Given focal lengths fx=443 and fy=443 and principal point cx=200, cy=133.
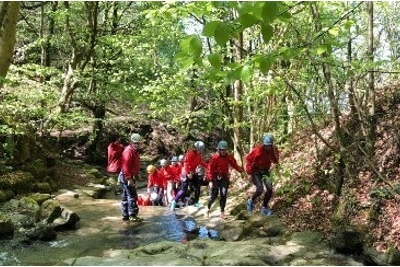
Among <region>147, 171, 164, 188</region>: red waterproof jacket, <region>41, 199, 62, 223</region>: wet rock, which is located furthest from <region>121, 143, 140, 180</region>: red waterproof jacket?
<region>147, 171, 164, 188</region>: red waterproof jacket

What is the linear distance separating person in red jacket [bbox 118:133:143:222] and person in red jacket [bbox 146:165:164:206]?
4.15 m

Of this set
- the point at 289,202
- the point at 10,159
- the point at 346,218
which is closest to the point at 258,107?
the point at 289,202

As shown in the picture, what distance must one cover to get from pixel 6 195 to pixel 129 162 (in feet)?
13.3

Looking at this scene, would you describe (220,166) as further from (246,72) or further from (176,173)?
(246,72)

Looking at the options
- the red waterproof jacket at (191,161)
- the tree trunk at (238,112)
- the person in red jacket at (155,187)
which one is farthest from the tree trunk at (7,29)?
the person in red jacket at (155,187)

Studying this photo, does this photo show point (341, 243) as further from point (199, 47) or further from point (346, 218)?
point (199, 47)

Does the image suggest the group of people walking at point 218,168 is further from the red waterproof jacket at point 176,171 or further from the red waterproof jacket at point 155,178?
the red waterproof jacket at point 155,178

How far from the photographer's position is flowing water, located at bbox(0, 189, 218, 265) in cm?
816

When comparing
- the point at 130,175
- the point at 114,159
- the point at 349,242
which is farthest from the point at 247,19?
the point at 114,159

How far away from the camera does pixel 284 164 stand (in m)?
13.8

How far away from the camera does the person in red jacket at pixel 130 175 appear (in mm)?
10688

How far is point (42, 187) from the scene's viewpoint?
47.1 feet

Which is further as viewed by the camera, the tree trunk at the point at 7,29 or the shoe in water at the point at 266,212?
the shoe in water at the point at 266,212

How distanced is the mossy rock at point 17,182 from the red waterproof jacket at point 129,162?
4.26m
